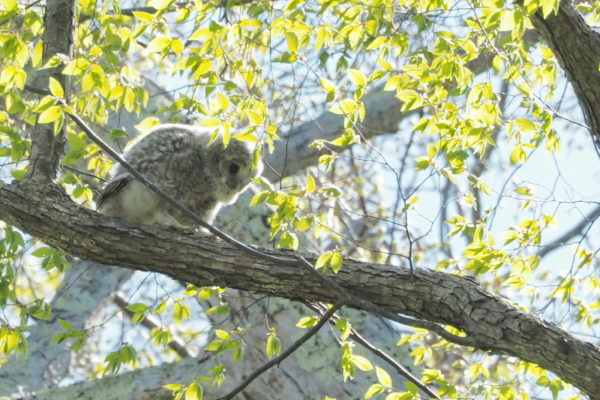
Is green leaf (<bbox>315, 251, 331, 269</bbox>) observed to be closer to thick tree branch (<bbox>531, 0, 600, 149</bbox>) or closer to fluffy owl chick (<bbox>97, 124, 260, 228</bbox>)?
fluffy owl chick (<bbox>97, 124, 260, 228</bbox>)

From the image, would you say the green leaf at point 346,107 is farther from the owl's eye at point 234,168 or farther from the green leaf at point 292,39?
the owl's eye at point 234,168

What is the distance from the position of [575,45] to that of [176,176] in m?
2.27

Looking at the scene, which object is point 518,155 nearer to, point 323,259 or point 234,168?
point 323,259

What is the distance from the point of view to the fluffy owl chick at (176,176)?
4.35 meters

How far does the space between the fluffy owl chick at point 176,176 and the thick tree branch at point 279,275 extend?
1.60 ft

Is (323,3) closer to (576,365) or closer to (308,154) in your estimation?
(576,365)

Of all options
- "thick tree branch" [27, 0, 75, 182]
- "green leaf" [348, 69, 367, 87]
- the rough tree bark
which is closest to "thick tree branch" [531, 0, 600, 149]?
the rough tree bark

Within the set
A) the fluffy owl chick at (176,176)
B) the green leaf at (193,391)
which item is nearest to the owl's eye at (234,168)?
the fluffy owl chick at (176,176)

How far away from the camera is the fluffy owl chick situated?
435 cm

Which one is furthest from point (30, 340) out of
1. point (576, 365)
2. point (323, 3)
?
point (576, 365)

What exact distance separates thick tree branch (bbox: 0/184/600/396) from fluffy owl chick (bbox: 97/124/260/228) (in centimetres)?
49

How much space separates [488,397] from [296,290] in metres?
1.71

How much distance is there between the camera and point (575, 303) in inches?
194

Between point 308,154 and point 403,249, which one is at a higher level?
point 403,249
